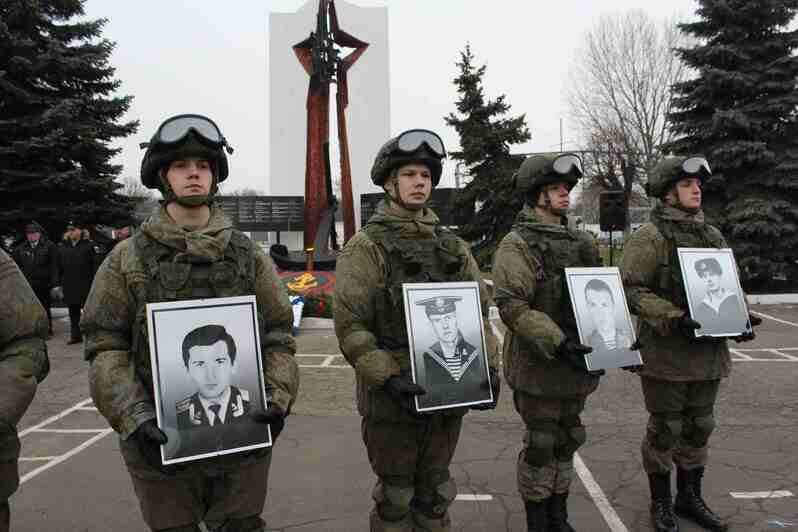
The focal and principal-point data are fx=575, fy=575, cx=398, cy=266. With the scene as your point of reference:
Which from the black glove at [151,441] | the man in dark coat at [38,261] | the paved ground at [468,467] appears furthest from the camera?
the man in dark coat at [38,261]

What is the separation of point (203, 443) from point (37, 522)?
2423 millimetres

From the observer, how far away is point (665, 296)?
3.63 metres

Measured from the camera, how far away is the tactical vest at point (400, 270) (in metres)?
2.74

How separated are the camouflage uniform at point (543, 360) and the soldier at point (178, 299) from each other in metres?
1.39

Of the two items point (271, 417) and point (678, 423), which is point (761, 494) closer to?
point (678, 423)

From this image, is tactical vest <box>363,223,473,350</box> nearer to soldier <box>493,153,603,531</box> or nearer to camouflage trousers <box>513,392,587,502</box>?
soldier <box>493,153,603,531</box>

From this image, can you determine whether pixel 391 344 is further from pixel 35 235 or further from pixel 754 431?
pixel 35 235

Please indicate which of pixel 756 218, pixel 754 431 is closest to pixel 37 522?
pixel 754 431

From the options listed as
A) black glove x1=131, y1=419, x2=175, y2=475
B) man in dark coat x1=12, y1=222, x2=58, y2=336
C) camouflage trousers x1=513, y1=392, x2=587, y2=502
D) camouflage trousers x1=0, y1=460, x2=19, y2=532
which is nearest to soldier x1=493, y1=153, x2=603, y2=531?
camouflage trousers x1=513, y1=392, x2=587, y2=502

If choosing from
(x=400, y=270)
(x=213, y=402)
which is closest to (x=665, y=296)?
(x=400, y=270)

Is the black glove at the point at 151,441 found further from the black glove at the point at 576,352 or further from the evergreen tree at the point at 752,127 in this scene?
the evergreen tree at the point at 752,127

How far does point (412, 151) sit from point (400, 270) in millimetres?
590

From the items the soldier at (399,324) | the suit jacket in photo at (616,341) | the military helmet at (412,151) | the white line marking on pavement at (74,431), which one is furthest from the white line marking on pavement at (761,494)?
the white line marking on pavement at (74,431)

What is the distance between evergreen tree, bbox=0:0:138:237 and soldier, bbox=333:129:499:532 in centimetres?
1191
